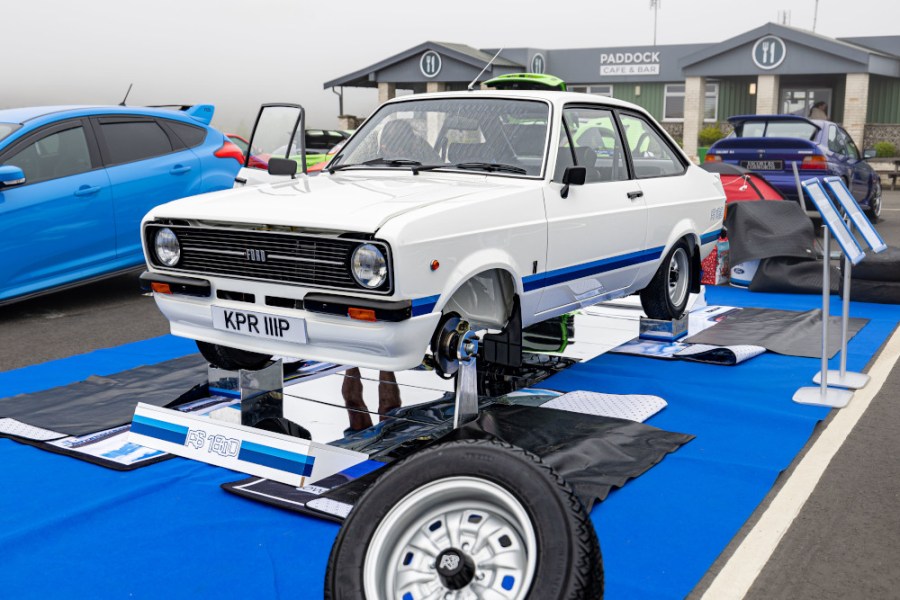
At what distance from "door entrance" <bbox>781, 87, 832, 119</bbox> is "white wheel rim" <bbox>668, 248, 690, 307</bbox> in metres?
30.6

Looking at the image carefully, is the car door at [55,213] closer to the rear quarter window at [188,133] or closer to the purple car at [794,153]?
the rear quarter window at [188,133]

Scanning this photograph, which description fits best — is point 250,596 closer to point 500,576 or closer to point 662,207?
point 500,576

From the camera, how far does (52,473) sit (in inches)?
175

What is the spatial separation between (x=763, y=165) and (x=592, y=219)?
8.90m

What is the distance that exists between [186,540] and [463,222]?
1.89m

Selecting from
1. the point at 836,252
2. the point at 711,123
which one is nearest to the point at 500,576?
the point at 836,252

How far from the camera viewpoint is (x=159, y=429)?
454cm

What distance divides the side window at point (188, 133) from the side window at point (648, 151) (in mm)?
5017

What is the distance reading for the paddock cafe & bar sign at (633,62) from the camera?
38156mm

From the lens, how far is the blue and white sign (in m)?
36.5

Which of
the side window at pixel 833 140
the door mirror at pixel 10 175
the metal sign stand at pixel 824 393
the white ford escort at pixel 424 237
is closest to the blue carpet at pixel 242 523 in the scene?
the metal sign stand at pixel 824 393

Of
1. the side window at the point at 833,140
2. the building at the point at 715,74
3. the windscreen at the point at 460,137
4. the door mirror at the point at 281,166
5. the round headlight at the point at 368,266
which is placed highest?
the building at the point at 715,74

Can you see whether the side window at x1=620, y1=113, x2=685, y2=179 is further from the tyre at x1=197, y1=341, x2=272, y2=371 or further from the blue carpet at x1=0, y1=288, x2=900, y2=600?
the tyre at x1=197, y1=341, x2=272, y2=371

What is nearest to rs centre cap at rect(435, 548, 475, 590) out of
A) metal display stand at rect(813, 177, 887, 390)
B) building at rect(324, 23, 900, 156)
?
metal display stand at rect(813, 177, 887, 390)
